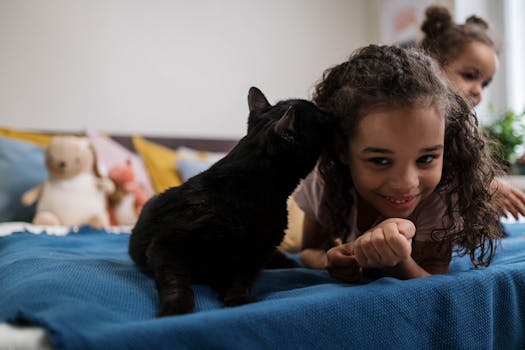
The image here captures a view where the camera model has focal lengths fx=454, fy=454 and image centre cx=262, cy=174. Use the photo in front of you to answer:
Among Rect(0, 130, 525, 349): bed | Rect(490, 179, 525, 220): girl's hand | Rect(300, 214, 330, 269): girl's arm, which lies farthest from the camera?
Rect(300, 214, 330, 269): girl's arm

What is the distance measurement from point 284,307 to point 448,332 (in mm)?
307

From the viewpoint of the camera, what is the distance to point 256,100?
105 cm

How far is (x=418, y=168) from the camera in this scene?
36.9 inches

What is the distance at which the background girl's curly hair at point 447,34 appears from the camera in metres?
1.80

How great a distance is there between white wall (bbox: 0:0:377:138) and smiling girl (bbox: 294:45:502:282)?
6.42 feet

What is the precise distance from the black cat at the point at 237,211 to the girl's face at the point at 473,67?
107cm

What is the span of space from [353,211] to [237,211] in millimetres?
476

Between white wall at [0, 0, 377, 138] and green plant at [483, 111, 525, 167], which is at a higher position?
white wall at [0, 0, 377, 138]

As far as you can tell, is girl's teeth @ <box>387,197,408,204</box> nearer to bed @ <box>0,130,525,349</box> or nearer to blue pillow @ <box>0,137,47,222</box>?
bed @ <box>0,130,525,349</box>

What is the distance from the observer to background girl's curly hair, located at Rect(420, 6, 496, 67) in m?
1.80

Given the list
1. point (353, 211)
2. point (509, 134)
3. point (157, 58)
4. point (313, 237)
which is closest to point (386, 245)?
point (353, 211)

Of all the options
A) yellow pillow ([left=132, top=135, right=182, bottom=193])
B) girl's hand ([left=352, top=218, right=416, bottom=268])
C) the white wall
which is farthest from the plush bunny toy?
girl's hand ([left=352, top=218, right=416, bottom=268])

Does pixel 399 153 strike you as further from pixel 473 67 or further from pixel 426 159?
pixel 473 67

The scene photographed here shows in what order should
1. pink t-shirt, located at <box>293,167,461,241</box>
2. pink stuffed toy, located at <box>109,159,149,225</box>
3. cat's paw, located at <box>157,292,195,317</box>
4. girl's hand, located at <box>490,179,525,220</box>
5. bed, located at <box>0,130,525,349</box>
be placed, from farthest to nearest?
pink stuffed toy, located at <box>109,159,149,225</box>, girl's hand, located at <box>490,179,525,220</box>, pink t-shirt, located at <box>293,167,461,241</box>, cat's paw, located at <box>157,292,195,317</box>, bed, located at <box>0,130,525,349</box>
